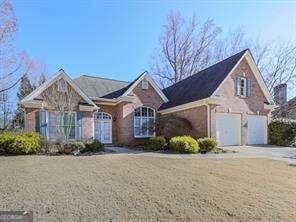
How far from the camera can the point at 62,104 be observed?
62.3ft

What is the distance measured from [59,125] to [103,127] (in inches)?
173

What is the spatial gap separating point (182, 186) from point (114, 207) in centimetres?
254

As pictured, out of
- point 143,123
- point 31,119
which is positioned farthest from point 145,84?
point 31,119

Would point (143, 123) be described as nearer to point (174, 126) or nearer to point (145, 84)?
point (174, 126)

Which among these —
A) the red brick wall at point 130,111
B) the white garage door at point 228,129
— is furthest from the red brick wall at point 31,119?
the white garage door at point 228,129

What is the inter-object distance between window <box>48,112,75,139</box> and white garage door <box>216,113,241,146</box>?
9.69 metres

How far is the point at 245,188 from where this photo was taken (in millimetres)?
9461

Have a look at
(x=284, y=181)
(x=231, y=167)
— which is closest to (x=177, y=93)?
(x=231, y=167)

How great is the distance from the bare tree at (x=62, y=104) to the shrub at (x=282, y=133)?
15160 millimetres

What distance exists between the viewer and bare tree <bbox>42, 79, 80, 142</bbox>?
1889 centimetres

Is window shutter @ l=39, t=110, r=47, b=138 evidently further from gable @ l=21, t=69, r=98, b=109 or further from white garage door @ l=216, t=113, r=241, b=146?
white garage door @ l=216, t=113, r=241, b=146

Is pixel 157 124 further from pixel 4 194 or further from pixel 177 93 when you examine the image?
pixel 4 194

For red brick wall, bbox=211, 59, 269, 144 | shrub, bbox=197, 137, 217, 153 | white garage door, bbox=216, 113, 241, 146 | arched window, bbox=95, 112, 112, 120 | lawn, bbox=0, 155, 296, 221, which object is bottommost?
lawn, bbox=0, 155, 296, 221

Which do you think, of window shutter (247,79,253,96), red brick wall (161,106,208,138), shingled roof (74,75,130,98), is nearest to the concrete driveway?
red brick wall (161,106,208,138)
